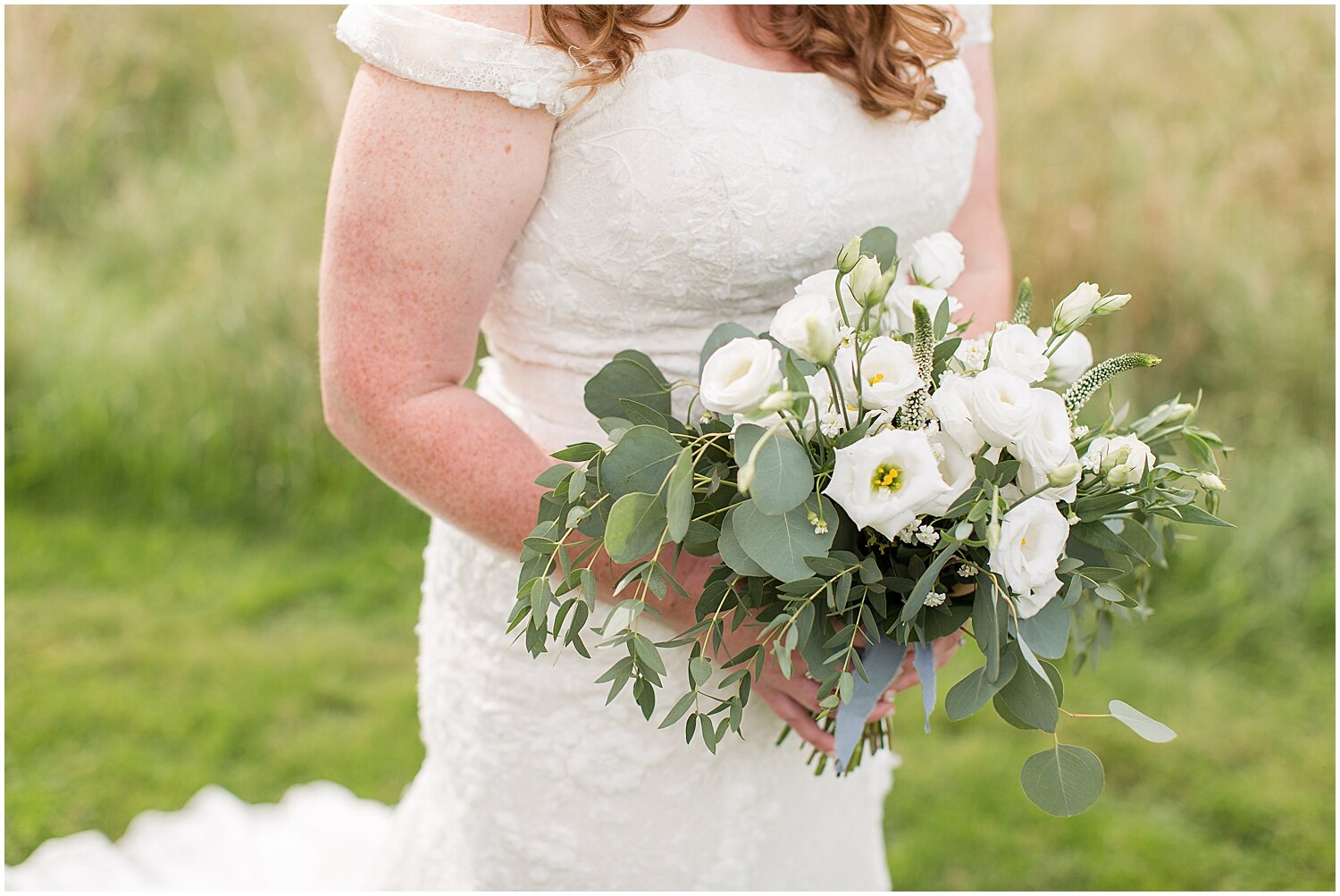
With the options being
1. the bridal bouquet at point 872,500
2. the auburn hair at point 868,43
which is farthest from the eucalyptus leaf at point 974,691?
the auburn hair at point 868,43

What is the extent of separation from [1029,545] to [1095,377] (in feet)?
0.88

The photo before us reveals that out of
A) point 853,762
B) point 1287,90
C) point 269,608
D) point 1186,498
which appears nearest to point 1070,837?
point 853,762

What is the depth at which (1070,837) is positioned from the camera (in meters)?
3.18

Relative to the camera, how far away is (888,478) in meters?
1.26

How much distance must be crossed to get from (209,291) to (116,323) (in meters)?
0.41

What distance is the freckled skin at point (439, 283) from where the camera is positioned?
1.51 metres

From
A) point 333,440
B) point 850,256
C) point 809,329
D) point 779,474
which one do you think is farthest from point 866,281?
point 333,440

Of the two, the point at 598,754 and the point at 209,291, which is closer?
the point at 598,754

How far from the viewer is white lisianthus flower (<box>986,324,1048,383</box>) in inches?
51.8

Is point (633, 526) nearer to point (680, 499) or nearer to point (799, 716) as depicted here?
point (680, 499)

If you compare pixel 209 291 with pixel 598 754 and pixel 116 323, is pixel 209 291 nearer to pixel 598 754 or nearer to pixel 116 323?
pixel 116 323

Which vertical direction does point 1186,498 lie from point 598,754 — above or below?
above

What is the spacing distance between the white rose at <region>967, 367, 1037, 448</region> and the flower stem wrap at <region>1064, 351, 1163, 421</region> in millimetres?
195

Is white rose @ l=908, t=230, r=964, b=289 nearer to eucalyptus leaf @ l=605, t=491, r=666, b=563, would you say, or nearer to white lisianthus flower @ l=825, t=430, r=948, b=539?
white lisianthus flower @ l=825, t=430, r=948, b=539
